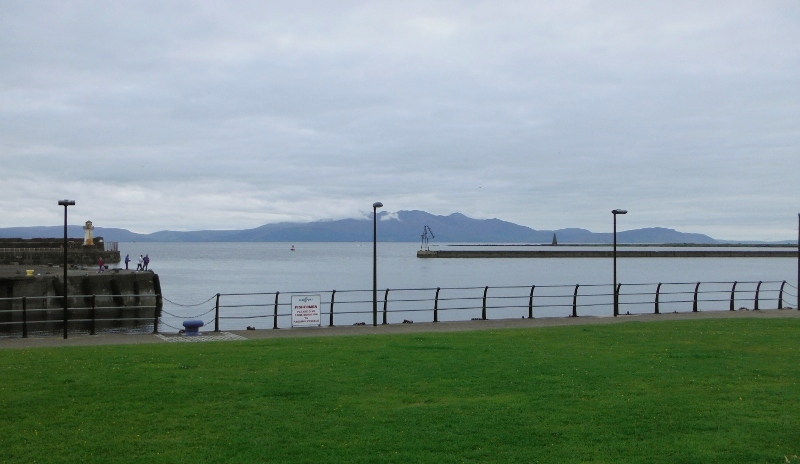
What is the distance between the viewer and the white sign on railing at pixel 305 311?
22547 millimetres

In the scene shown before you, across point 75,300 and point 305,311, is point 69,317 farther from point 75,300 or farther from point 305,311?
point 305,311

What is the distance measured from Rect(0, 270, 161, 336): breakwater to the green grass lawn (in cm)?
2272

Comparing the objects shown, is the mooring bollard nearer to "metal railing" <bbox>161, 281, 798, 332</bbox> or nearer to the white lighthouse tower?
"metal railing" <bbox>161, 281, 798, 332</bbox>

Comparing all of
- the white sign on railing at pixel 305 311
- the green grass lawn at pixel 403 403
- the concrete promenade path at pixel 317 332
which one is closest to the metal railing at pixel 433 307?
the concrete promenade path at pixel 317 332

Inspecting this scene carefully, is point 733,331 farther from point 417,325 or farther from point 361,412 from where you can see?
point 361,412

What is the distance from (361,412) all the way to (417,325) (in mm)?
13090

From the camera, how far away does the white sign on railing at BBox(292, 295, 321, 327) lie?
74.0 ft

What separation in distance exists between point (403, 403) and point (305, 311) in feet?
42.1

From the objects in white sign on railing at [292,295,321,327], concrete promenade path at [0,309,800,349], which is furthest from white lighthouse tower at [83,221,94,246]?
white sign on railing at [292,295,321,327]

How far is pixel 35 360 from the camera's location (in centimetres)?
1382

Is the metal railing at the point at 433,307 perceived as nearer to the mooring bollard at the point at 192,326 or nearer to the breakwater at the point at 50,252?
the mooring bollard at the point at 192,326

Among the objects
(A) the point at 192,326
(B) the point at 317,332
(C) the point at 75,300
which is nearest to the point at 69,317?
(C) the point at 75,300

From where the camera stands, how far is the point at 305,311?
74.6 ft

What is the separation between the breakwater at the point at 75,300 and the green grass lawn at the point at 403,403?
22.7m
